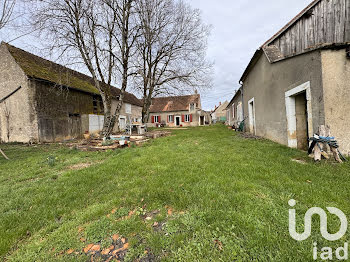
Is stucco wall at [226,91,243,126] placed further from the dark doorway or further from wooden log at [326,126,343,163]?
wooden log at [326,126,343,163]

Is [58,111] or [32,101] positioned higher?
[32,101]

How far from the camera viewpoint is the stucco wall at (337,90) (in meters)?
3.84

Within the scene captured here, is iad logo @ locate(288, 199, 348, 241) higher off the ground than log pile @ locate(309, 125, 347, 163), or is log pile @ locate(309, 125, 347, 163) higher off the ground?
log pile @ locate(309, 125, 347, 163)

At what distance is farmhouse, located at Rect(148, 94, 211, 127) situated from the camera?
27.5 meters

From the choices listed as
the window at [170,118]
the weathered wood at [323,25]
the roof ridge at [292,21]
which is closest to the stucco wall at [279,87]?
the weathered wood at [323,25]

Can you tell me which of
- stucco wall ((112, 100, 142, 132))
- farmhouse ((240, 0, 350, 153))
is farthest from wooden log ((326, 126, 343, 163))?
stucco wall ((112, 100, 142, 132))

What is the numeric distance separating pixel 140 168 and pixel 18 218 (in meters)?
2.22

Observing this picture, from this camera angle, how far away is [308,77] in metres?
4.29

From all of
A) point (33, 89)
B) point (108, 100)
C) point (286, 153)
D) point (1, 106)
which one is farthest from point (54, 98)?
point (286, 153)

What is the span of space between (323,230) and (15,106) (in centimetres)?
1576

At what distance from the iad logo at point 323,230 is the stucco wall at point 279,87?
127 inches

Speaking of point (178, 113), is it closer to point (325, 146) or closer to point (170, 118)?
point (170, 118)

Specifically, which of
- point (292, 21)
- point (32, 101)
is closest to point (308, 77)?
point (292, 21)

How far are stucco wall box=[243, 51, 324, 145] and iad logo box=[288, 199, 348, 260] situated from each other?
10.6 ft
